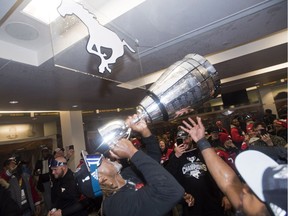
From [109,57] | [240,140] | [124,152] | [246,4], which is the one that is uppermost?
[246,4]

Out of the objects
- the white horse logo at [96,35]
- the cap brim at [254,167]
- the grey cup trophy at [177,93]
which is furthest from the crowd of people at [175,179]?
the white horse logo at [96,35]

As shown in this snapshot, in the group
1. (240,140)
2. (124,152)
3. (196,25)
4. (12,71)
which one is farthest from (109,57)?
(240,140)

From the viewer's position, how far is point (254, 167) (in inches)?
18.1

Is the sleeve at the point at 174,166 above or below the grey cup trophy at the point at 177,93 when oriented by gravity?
below

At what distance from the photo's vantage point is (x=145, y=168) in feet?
3.38

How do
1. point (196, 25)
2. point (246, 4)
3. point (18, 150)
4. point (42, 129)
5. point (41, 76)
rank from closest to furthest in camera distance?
point (246, 4) → point (196, 25) → point (41, 76) → point (18, 150) → point (42, 129)

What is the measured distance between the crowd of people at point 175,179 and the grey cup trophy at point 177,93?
0.11 m

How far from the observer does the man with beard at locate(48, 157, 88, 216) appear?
2436 mm

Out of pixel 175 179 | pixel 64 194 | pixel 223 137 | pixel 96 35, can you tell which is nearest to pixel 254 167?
pixel 175 179

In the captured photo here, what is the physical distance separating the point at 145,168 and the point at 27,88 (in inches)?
120

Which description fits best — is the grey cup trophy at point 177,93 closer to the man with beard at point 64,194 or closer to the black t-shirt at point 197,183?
the black t-shirt at point 197,183

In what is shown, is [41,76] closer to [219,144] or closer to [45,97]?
[45,97]

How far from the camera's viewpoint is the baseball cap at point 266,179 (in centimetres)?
41

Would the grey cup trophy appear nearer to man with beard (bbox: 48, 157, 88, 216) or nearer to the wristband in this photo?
the wristband
